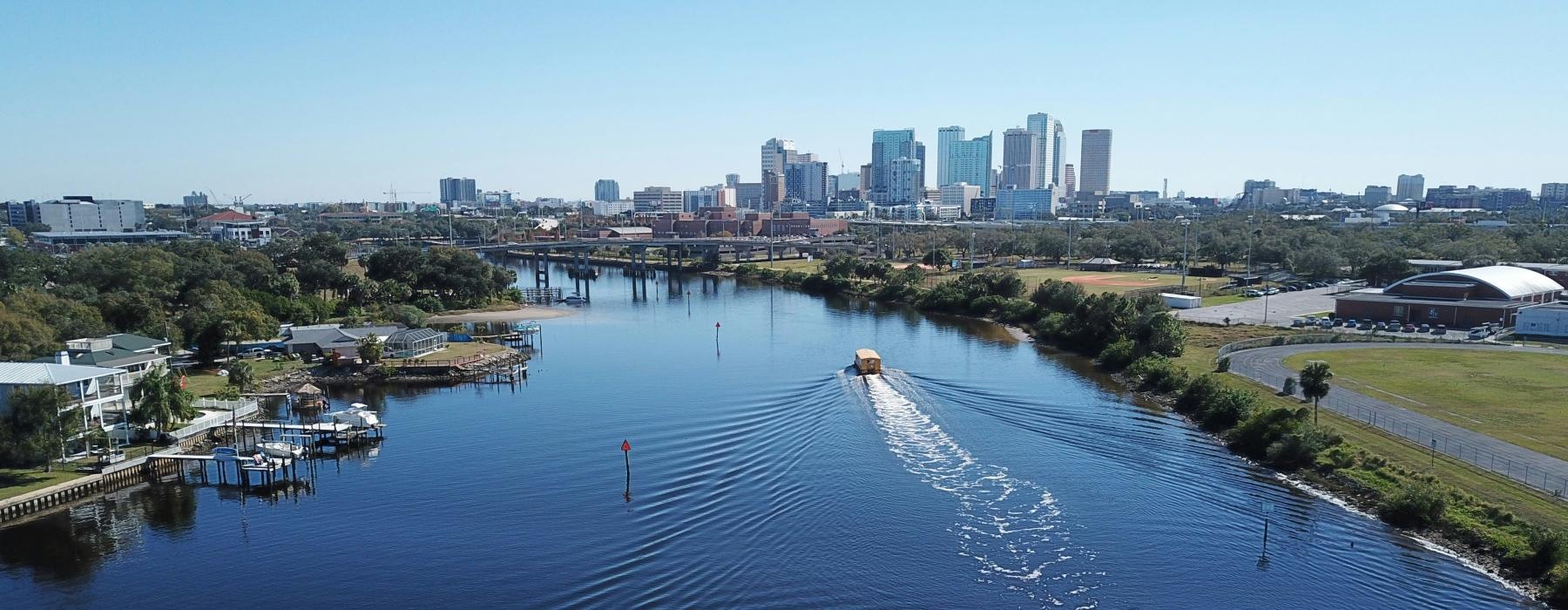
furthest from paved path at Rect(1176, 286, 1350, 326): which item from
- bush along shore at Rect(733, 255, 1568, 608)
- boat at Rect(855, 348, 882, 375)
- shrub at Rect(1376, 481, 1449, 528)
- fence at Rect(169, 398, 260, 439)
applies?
fence at Rect(169, 398, 260, 439)

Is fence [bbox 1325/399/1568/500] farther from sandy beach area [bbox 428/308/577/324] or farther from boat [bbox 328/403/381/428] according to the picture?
sandy beach area [bbox 428/308/577/324]

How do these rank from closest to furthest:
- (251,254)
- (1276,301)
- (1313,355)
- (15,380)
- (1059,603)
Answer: (1059,603), (15,380), (1313,355), (1276,301), (251,254)

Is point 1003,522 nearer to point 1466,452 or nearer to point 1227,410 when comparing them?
point 1227,410

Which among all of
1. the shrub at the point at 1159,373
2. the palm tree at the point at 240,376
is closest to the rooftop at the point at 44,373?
the palm tree at the point at 240,376

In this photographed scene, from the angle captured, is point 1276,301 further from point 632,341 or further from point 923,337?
point 632,341

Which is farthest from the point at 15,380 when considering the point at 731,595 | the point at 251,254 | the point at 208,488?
the point at 251,254

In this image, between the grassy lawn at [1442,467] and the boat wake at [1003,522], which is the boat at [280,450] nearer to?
the boat wake at [1003,522]
